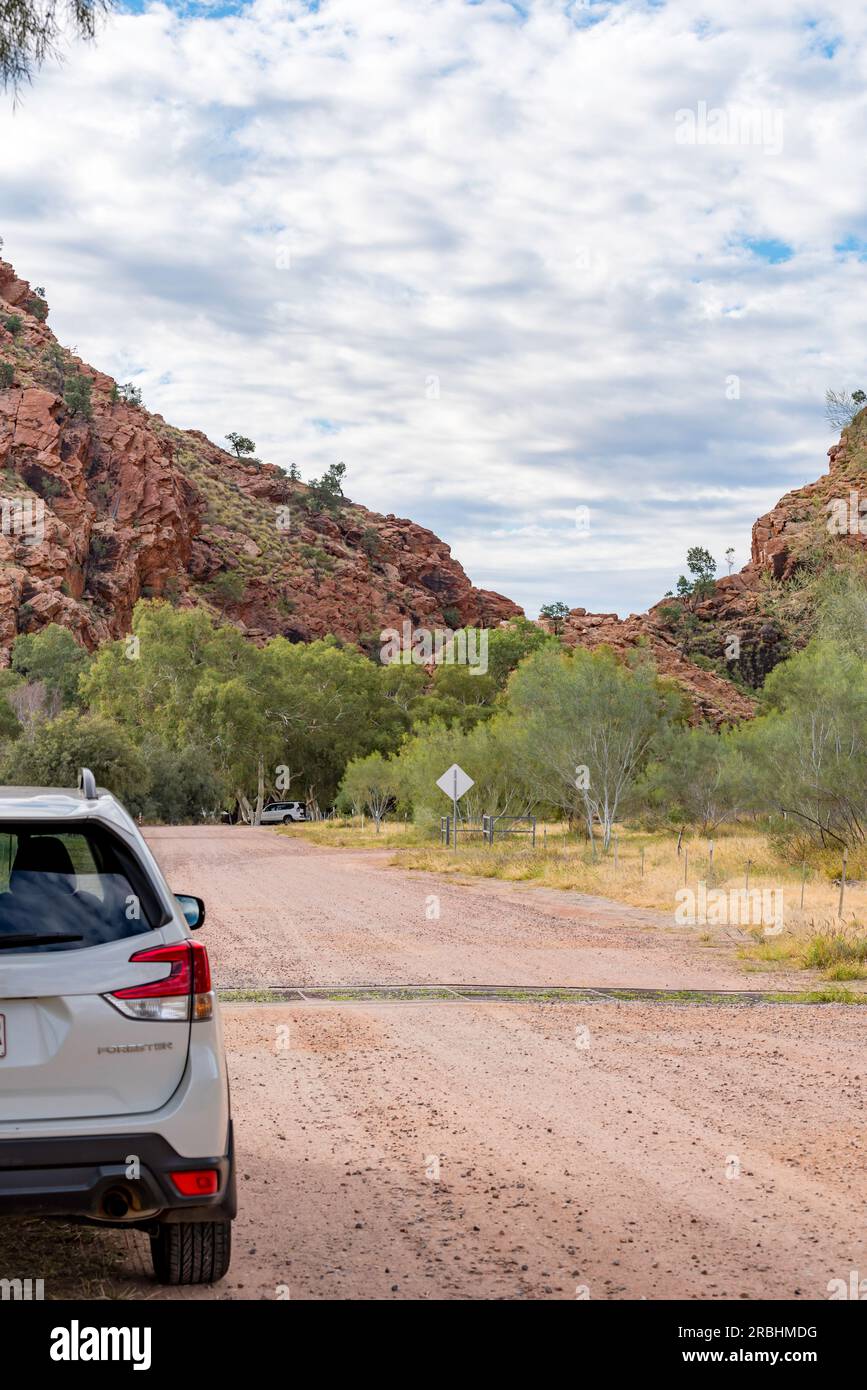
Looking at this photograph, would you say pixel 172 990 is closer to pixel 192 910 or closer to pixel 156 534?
pixel 192 910

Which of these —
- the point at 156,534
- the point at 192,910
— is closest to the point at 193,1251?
the point at 192,910

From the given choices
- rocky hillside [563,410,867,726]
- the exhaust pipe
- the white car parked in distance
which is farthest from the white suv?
rocky hillside [563,410,867,726]

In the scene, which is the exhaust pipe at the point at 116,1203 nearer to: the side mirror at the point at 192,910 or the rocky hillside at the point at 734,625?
the side mirror at the point at 192,910

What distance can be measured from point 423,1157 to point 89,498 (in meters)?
107

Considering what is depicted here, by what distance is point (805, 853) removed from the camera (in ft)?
100

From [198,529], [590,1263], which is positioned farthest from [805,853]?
[198,529]

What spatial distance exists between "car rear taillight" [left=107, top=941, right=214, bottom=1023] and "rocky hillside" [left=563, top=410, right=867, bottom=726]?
89.1 metres

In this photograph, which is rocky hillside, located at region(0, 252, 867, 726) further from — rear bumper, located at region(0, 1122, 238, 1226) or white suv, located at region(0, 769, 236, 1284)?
rear bumper, located at region(0, 1122, 238, 1226)

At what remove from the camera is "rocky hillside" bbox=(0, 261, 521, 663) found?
3735 inches

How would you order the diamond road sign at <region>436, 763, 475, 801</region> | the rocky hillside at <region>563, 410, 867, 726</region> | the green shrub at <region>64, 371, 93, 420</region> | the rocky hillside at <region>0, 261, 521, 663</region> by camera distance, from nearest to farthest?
the diamond road sign at <region>436, 763, 475, 801</region>
the rocky hillside at <region>0, 261, 521, 663</region>
the rocky hillside at <region>563, 410, 867, 726</region>
the green shrub at <region>64, 371, 93, 420</region>

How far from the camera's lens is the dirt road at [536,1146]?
486 centimetres

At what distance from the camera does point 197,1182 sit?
13.8ft

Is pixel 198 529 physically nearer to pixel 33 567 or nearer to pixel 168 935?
pixel 33 567

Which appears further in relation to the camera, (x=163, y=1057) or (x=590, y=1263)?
(x=590, y=1263)
